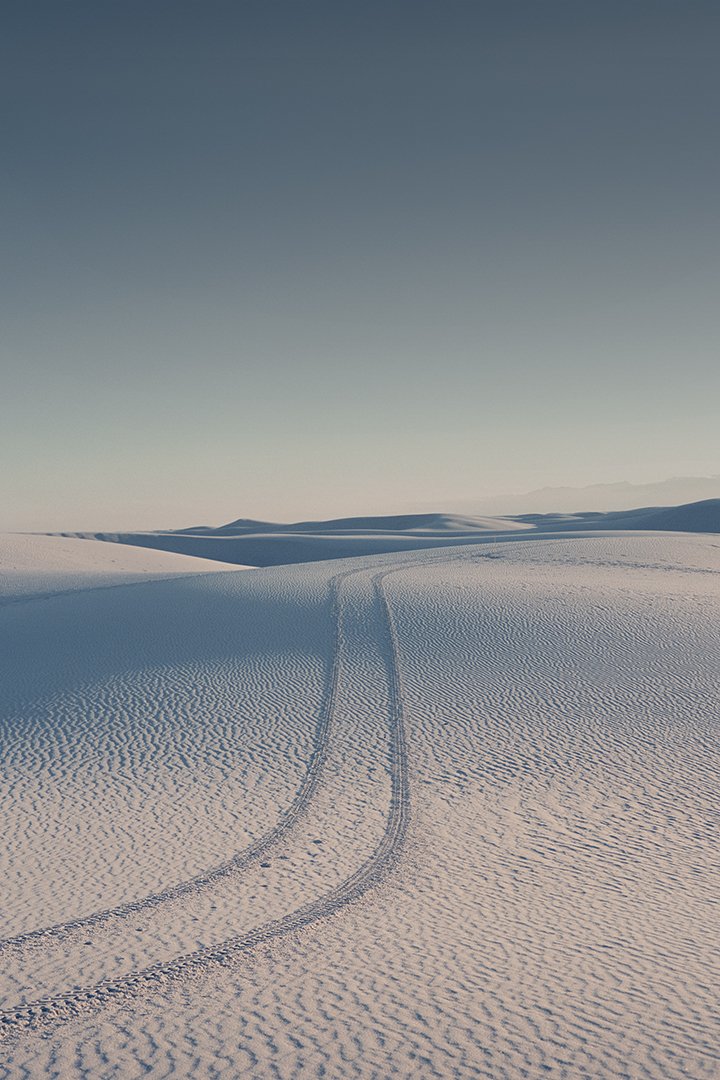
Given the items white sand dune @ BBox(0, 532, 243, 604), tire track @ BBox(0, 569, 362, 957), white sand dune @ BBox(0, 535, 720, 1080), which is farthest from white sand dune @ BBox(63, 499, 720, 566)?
tire track @ BBox(0, 569, 362, 957)

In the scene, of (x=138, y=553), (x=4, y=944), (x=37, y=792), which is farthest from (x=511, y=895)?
(x=138, y=553)

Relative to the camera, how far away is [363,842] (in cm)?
807

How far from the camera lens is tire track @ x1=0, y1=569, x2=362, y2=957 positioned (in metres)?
6.18

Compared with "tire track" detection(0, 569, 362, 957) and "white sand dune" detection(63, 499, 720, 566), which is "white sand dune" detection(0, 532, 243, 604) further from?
"tire track" detection(0, 569, 362, 957)

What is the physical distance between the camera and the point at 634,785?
32.1 ft

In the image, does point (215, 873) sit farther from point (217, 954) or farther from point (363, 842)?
point (217, 954)

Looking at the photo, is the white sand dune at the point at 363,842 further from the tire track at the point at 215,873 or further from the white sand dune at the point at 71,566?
the white sand dune at the point at 71,566

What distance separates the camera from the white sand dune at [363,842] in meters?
4.63

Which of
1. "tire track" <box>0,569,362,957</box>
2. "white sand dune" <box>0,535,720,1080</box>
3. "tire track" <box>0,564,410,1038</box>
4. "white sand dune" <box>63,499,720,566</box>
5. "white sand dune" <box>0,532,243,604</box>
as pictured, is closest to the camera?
"white sand dune" <box>0,535,720,1080</box>

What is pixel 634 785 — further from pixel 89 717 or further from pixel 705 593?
pixel 705 593

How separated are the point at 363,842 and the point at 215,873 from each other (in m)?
1.50

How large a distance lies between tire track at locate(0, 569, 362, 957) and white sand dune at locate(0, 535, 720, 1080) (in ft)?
0.12

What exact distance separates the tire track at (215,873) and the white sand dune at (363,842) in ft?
0.12

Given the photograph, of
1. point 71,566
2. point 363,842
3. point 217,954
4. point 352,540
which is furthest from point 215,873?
point 352,540
